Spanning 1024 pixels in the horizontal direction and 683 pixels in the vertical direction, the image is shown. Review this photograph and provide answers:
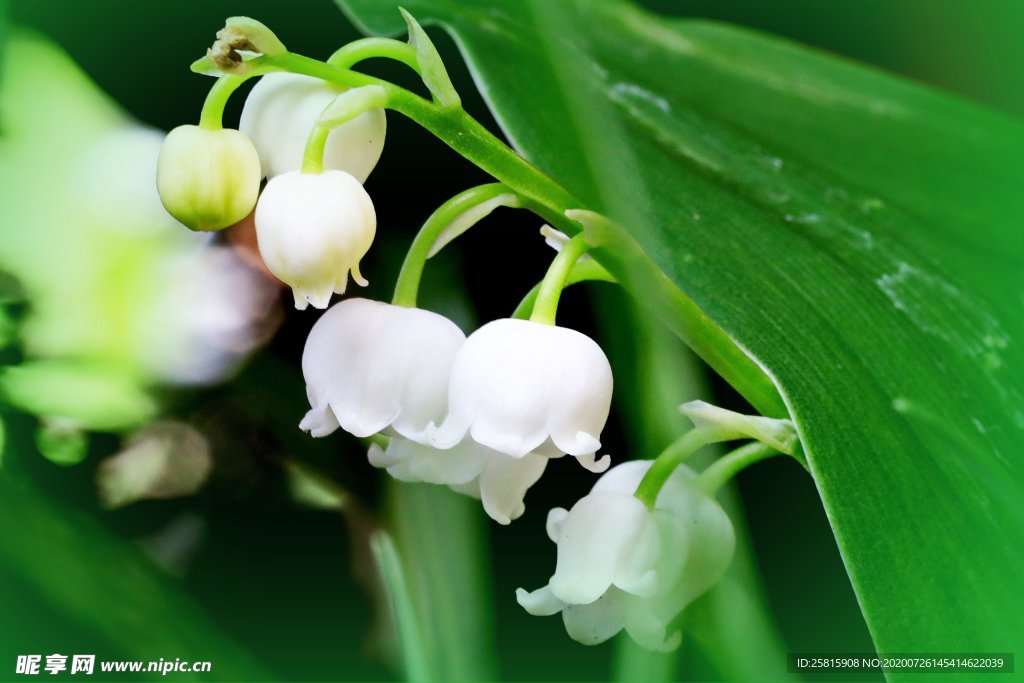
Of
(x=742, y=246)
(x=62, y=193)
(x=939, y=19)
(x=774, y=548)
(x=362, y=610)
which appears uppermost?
(x=939, y=19)

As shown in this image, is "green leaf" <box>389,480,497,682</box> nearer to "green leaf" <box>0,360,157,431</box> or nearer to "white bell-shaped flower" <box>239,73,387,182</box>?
"green leaf" <box>0,360,157,431</box>

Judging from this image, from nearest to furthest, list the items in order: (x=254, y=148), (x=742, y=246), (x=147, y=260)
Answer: (x=254, y=148) → (x=742, y=246) → (x=147, y=260)

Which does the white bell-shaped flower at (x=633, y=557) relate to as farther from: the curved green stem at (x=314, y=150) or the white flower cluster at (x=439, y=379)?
the curved green stem at (x=314, y=150)

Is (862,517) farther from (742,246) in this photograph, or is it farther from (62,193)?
(62,193)

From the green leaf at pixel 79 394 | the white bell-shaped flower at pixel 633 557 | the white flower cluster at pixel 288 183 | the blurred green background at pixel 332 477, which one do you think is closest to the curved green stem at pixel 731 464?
the white bell-shaped flower at pixel 633 557

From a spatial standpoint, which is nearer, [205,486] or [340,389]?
[340,389]

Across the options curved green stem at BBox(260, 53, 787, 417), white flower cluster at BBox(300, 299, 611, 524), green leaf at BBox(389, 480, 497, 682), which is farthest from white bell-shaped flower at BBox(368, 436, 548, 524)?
green leaf at BBox(389, 480, 497, 682)

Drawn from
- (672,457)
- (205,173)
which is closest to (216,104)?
(205,173)

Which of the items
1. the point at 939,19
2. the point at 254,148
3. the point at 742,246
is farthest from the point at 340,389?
the point at 939,19
